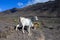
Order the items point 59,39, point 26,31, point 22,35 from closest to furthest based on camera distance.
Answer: point 22,35 < point 26,31 < point 59,39

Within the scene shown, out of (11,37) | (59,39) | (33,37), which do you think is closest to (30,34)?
(33,37)

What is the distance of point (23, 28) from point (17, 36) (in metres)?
1.37

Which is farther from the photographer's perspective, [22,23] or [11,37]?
[22,23]

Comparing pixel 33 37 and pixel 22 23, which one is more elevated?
pixel 22 23

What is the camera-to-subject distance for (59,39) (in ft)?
69.5

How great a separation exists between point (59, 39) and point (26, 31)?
4915 millimetres

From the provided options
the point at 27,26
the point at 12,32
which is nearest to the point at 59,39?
the point at 27,26

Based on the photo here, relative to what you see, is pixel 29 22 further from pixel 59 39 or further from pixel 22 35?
pixel 59 39

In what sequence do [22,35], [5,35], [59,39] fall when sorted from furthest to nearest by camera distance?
[59,39]
[22,35]
[5,35]

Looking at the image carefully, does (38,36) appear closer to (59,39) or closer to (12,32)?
(12,32)

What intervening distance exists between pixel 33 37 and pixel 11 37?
6.10 feet

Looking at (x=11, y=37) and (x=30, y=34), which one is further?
(x=30, y=34)

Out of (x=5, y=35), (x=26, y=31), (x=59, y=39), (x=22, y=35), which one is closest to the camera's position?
(x=5, y=35)

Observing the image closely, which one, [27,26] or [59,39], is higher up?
[27,26]
